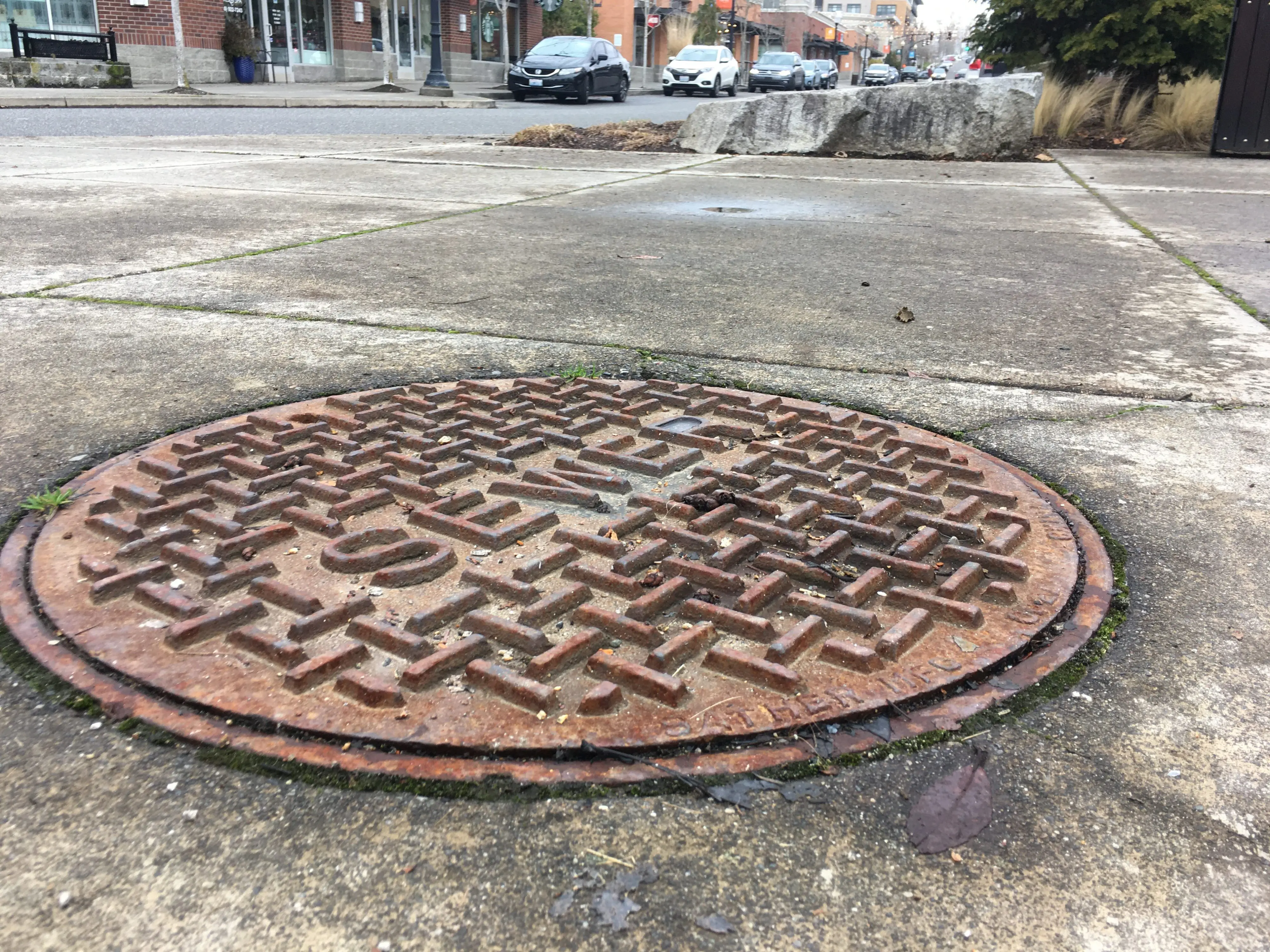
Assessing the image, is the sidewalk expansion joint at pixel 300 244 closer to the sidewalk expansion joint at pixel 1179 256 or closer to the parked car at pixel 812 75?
the sidewalk expansion joint at pixel 1179 256

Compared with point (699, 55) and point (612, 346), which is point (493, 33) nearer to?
point (699, 55)

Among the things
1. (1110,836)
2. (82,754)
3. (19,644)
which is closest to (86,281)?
(19,644)

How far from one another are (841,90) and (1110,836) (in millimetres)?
12555

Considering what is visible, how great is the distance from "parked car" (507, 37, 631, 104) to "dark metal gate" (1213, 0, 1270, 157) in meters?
15.1

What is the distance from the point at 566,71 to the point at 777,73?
46.8ft

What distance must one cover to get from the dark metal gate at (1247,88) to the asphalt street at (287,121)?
704cm

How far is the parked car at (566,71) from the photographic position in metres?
23.7

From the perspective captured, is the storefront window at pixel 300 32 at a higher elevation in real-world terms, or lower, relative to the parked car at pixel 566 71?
higher

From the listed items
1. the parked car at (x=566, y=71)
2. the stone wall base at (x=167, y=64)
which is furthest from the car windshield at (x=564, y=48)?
the stone wall base at (x=167, y=64)

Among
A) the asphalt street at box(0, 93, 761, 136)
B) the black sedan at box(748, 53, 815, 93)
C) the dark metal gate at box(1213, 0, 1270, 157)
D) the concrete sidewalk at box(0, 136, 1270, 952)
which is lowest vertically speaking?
the concrete sidewalk at box(0, 136, 1270, 952)

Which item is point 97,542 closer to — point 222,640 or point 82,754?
point 222,640

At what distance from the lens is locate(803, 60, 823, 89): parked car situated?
3825cm

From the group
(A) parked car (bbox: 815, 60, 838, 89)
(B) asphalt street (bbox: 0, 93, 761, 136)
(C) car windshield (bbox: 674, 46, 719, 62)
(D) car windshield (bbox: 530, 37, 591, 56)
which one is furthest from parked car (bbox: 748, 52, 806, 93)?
(B) asphalt street (bbox: 0, 93, 761, 136)

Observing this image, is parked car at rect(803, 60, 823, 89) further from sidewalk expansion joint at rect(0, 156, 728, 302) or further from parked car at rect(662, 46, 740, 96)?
sidewalk expansion joint at rect(0, 156, 728, 302)
